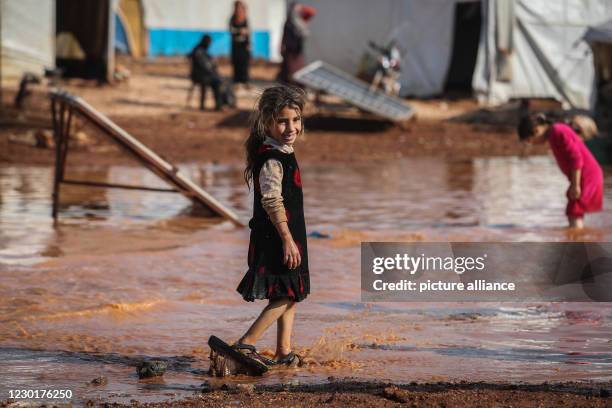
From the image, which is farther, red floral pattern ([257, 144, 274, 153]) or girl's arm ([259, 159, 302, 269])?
red floral pattern ([257, 144, 274, 153])

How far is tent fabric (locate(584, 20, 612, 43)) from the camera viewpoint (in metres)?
19.4

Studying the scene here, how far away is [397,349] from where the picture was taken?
607cm

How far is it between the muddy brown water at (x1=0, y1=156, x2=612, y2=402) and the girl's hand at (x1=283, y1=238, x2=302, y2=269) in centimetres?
52

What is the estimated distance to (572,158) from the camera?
32.7 feet

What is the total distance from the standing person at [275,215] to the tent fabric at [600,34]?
14769mm

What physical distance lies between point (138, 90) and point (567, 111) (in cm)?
890

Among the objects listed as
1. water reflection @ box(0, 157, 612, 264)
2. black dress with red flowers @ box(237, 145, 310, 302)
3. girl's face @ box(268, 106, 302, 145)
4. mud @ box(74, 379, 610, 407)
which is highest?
girl's face @ box(268, 106, 302, 145)

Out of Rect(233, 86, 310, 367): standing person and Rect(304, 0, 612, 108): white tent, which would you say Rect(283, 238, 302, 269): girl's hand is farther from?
Rect(304, 0, 612, 108): white tent

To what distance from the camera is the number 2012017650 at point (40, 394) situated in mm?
5000

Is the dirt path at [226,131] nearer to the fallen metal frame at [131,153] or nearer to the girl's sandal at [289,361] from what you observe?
the fallen metal frame at [131,153]

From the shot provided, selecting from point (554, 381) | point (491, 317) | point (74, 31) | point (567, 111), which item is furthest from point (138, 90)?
point (554, 381)

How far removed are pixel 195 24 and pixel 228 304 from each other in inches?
1190

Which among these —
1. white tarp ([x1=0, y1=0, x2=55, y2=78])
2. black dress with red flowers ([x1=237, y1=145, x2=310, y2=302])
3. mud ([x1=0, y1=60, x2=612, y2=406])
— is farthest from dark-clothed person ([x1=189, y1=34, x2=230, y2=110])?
black dress with red flowers ([x1=237, y1=145, x2=310, y2=302])

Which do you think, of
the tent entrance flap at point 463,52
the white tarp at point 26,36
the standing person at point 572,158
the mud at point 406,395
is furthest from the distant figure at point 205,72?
the mud at point 406,395
